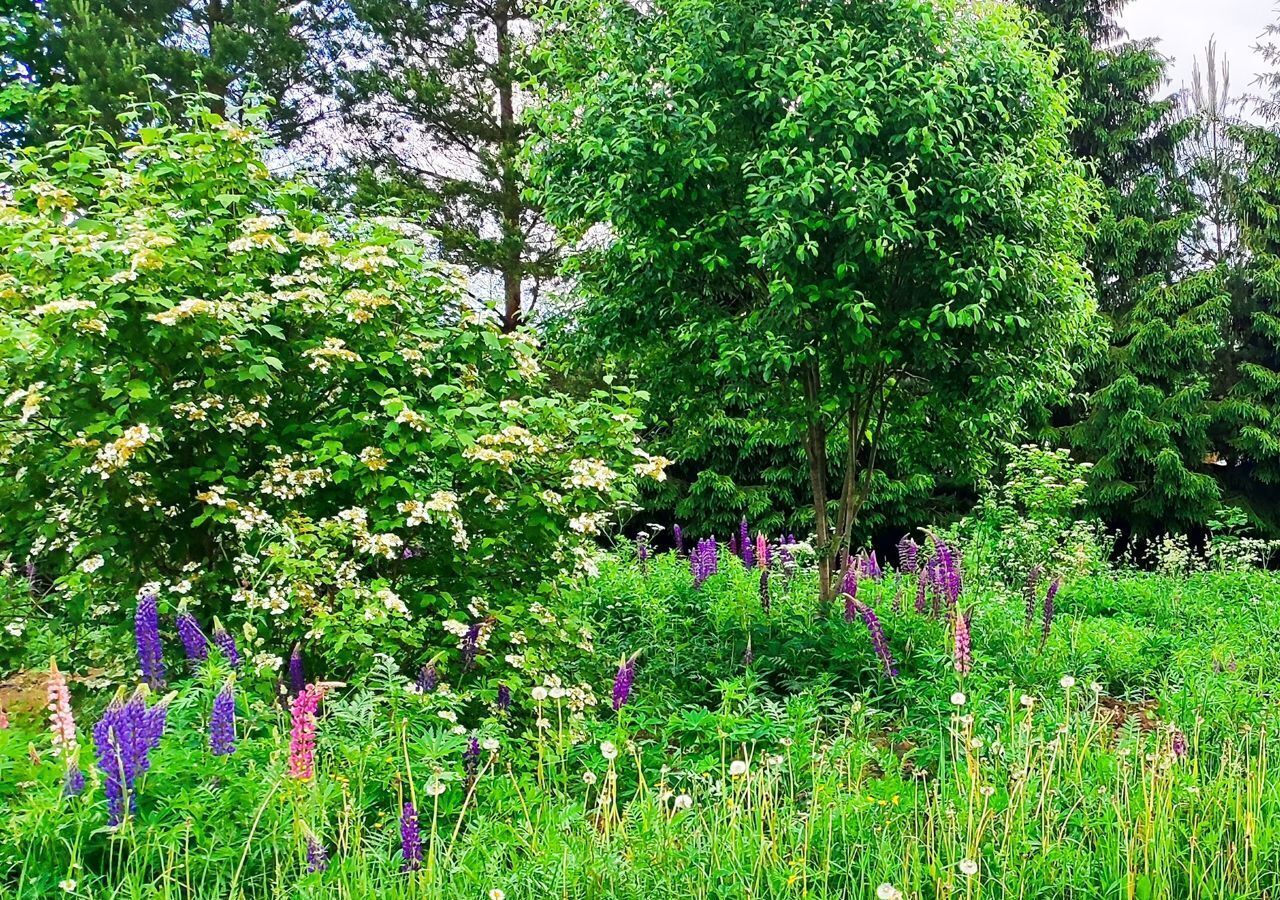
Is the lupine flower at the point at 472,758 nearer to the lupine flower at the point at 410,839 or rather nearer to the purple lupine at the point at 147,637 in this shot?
the lupine flower at the point at 410,839

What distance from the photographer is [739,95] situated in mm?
5180

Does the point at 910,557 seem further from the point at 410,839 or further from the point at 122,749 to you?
the point at 122,749

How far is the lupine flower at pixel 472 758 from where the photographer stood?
2.55 meters

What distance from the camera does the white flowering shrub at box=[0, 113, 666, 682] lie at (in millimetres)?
3186

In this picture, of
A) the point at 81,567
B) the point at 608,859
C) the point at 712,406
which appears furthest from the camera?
the point at 712,406

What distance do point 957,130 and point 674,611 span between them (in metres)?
3.41

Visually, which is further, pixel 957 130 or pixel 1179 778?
pixel 957 130

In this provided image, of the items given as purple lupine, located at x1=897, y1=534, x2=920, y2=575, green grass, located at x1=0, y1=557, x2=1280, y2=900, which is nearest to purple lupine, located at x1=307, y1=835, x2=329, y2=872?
green grass, located at x1=0, y1=557, x2=1280, y2=900

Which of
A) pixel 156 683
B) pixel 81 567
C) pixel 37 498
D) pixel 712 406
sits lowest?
pixel 156 683

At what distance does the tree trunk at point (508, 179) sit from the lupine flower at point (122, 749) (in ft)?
39.8

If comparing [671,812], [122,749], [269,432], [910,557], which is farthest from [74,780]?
[910,557]

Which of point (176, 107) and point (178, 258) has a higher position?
point (176, 107)

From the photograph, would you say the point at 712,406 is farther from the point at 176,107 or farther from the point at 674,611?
the point at 176,107

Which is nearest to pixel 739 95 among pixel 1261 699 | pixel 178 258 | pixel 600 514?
pixel 600 514
